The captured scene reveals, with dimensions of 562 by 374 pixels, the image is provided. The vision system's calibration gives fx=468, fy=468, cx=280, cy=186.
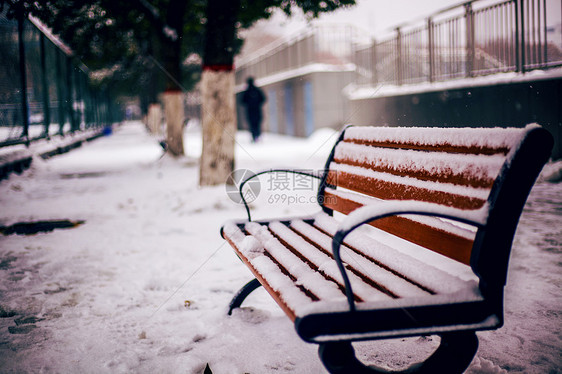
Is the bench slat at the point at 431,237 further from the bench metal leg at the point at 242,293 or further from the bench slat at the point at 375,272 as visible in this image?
the bench metal leg at the point at 242,293

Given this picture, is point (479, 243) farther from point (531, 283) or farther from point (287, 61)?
point (287, 61)

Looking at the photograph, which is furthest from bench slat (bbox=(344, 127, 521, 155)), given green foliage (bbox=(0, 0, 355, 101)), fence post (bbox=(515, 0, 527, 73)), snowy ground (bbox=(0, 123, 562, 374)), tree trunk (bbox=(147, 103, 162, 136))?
tree trunk (bbox=(147, 103, 162, 136))

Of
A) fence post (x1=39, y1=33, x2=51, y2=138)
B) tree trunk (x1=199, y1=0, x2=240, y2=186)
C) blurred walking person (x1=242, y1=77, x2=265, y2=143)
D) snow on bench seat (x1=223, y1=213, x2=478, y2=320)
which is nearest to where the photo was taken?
snow on bench seat (x1=223, y1=213, x2=478, y2=320)

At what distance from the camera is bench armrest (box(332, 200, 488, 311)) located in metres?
1.51

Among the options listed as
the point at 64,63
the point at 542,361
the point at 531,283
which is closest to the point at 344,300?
the point at 542,361

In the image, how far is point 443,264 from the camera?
348 cm

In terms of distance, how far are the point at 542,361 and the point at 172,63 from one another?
1208 centimetres

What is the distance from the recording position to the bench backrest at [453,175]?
154cm

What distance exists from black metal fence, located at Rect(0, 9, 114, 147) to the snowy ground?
3.65 meters

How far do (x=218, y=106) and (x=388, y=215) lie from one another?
533 centimetres

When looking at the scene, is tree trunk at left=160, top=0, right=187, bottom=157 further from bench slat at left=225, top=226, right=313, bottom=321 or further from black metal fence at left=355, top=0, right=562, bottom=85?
bench slat at left=225, top=226, right=313, bottom=321

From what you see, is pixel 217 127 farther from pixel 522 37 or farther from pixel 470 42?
pixel 470 42

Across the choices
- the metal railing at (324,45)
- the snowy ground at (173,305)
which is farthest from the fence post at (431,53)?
the metal railing at (324,45)

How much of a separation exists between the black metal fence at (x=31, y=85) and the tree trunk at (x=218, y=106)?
2.63m
